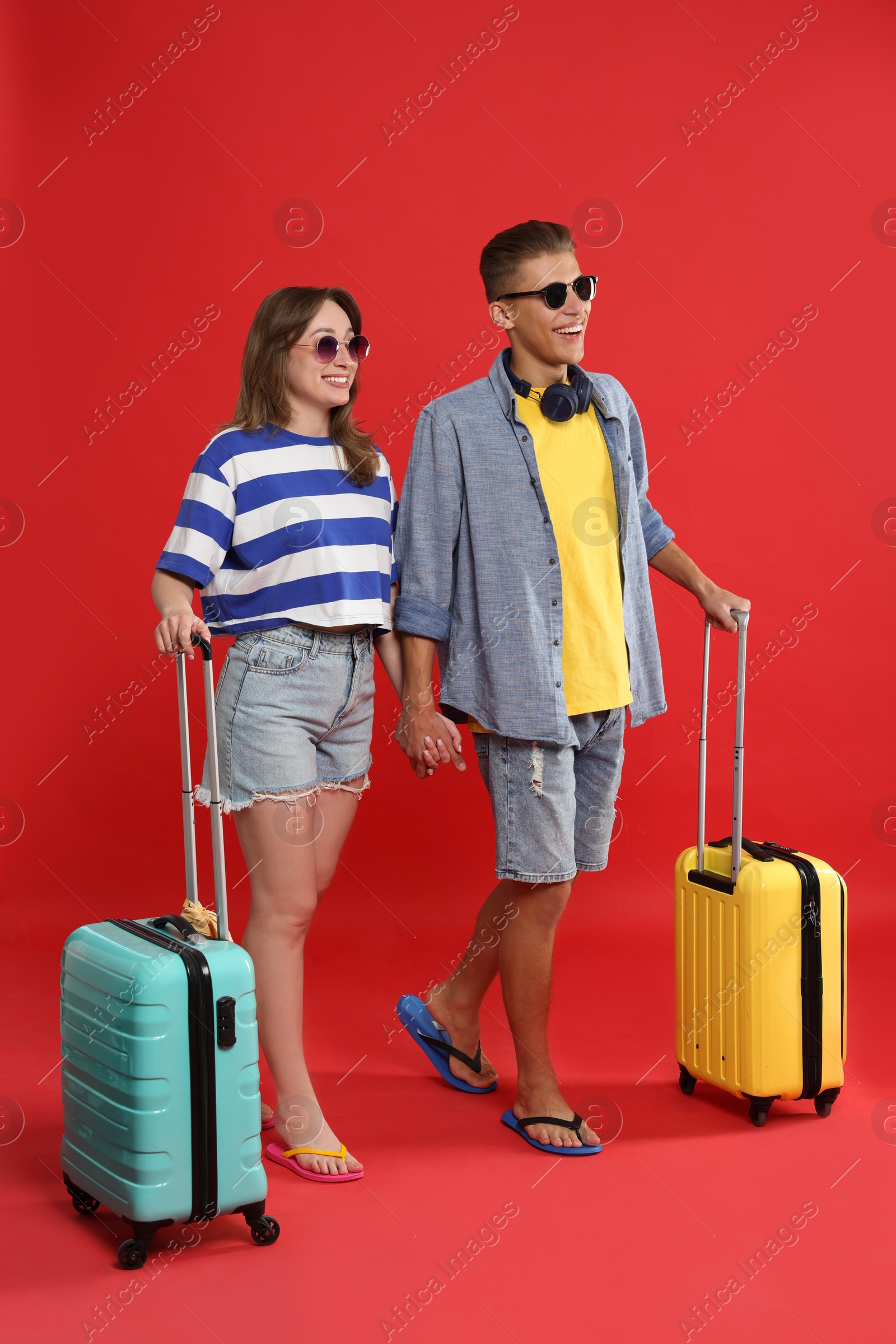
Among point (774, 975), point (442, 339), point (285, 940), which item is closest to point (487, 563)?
point (285, 940)

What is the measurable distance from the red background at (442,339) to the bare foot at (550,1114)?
1110 millimetres

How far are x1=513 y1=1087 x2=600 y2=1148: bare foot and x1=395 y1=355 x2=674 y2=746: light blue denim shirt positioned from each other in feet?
2.40

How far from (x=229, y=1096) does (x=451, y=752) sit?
0.76m

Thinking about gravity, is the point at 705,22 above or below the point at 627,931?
above

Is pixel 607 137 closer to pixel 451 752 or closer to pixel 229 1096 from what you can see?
pixel 451 752

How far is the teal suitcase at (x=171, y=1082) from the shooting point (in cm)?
203

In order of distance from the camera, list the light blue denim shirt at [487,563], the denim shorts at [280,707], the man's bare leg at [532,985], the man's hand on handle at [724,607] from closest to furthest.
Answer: the denim shorts at [280,707]
the light blue denim shirt at [487,563]
the man's bare leg at [532,985]
the man's hand on handle at [724,607]

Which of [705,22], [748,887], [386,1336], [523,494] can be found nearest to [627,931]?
[748,887]

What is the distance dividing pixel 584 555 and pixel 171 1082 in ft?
4.10

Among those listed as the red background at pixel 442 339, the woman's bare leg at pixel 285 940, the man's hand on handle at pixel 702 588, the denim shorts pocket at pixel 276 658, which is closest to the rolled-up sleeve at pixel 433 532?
the denim shorts pocket at pixel 276 658

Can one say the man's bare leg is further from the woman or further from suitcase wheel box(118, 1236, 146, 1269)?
suitcase wheel box(118, 1236, 146, 1269)

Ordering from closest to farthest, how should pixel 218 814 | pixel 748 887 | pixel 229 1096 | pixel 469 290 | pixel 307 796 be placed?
pixel 229 1096
pixel 218 814
pixel 307 796
pixel 748 887
pixel 469 290

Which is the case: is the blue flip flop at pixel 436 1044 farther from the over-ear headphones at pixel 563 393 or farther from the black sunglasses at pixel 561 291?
the black sunglasses at pixel 561 291

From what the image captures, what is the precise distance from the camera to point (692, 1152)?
2527 millimetres
